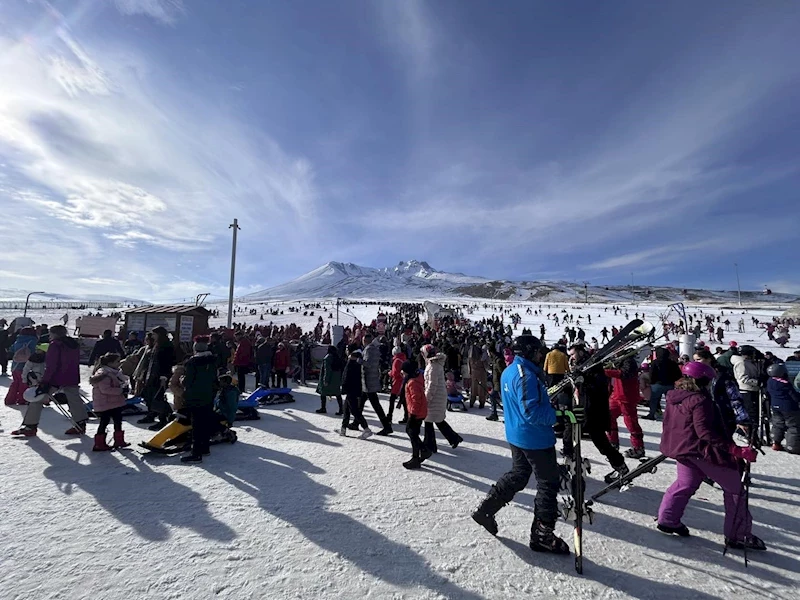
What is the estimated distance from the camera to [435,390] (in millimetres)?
5062

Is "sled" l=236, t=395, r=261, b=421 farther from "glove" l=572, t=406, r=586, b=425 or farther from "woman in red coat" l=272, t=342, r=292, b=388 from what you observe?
"glove" l=572, t=406, r=586, b=425

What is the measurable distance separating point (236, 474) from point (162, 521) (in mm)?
1132

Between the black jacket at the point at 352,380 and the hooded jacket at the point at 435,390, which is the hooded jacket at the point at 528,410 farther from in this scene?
the black jacket at the point at 352,380

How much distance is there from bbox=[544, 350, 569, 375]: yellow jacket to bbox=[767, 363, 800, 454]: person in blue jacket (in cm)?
287

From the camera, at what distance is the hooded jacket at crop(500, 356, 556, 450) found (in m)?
2.85

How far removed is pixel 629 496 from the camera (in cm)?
398

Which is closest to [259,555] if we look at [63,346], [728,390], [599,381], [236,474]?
[236,474]

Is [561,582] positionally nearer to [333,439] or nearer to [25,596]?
[25,596]

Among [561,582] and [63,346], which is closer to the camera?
[561,582]

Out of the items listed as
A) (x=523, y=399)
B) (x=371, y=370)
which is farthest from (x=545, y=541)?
(x=371, y=370)

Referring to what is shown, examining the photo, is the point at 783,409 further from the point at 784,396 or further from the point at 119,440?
the point at 119,440

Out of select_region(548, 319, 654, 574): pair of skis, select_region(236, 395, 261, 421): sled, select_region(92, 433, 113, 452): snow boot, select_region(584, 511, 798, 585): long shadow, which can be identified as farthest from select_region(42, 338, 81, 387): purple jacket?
select_region(584, 511, 798, 585): long shadow

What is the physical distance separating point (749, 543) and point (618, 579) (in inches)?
48.5

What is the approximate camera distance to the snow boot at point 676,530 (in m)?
3.16
